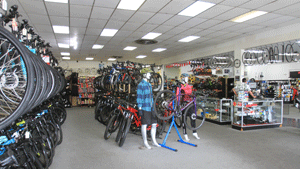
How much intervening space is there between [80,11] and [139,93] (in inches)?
112

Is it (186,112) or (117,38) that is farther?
(117,38)

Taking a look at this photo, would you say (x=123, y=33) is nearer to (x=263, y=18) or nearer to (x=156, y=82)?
(x=156, y=82)

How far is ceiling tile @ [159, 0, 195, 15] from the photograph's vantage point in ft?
15.7

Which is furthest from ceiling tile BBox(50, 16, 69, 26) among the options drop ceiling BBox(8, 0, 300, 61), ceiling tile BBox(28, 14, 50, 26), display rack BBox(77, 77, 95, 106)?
display rack BBox(77, 77, 95, 106)

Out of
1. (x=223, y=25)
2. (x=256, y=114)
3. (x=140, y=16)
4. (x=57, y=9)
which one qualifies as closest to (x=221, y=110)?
(x=256, y=114)

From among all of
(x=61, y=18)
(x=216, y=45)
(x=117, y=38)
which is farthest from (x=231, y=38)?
(x=61, y=18)

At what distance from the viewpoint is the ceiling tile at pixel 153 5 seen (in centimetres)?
477

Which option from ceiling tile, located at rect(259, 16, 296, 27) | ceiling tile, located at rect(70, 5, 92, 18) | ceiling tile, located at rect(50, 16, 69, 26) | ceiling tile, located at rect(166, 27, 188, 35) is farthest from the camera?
ceiling tile, located at rect(166, 27, 188, 35)

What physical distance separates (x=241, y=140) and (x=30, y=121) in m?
4.44

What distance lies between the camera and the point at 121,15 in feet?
18.6

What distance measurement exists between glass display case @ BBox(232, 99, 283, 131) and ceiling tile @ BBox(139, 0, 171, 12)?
3641 millimetres

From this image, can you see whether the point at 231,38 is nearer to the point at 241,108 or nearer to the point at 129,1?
the point at 241,108

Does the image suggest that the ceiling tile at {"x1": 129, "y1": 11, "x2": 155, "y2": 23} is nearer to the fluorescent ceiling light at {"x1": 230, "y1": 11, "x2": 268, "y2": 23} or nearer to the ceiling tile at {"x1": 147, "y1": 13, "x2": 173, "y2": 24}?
the ceiling tile at {"x1": 147, "y1": 13, "x2": 173, "y2": 24}

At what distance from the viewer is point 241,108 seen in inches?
238
